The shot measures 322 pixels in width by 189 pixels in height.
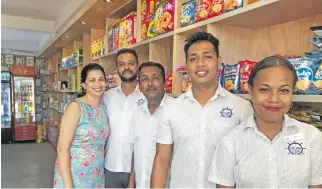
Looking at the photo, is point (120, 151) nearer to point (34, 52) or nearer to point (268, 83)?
point (268, 83)

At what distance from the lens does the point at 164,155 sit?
4.71 ft

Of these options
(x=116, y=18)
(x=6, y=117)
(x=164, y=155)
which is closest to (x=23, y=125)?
(x=6, y=117)

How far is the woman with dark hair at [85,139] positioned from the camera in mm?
1788

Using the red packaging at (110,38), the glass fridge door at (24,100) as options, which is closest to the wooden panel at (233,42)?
the red packaging at (110,38)

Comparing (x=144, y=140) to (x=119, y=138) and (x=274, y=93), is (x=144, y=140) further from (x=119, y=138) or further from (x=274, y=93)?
(x=274, y=93)

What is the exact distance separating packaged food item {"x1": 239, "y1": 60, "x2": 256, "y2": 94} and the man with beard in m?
0.81

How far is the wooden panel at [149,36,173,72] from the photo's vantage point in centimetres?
240

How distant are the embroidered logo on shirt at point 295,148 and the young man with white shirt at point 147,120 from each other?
0.83 m

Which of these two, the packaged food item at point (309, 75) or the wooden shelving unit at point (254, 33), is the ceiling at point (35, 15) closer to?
the wooden shelving unit at point (254, 33)

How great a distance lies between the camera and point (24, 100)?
8891mm

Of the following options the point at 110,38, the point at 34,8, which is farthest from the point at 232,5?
the point at 34,8

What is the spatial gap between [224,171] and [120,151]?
104 centimetres

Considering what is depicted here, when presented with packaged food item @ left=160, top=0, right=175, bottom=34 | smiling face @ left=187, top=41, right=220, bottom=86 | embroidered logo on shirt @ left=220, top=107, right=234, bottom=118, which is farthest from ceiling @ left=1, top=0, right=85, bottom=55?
embroidered logo on shirt @ left=220, top=107, right=234, bottom=118

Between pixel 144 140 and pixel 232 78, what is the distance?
661 mm
